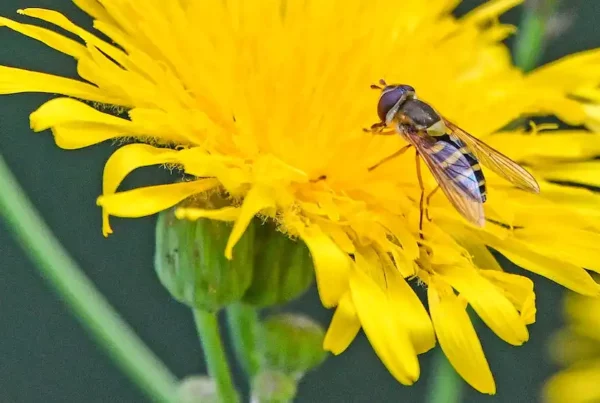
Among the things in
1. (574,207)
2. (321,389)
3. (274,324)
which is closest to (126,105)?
(274,324)

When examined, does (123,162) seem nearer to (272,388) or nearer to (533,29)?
(272,388)

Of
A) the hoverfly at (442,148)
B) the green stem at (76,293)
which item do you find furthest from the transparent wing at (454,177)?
the green stem at (76,293)

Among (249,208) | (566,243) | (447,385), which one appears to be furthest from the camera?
(447,385)

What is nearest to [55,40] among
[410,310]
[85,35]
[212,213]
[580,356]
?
[85,35]

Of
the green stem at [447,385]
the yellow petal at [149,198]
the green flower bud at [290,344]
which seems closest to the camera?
the yellow petal at [149,198]

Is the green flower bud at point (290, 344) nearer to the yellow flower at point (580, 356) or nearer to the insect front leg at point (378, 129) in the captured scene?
the insect front leg at point (378, 129)

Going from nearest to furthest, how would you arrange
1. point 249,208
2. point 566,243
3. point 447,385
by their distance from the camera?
point 249,208 → point 566,243 → point 447,385
